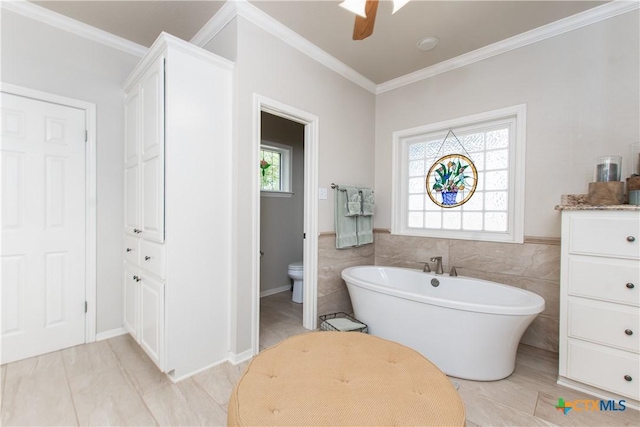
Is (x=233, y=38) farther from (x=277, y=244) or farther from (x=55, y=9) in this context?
(x=277, y=244)

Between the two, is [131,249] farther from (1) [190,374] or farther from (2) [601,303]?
(2) [601,303]

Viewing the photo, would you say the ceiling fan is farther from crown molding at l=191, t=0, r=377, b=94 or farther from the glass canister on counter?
the glass canister on counter

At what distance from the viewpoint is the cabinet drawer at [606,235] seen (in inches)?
64.0

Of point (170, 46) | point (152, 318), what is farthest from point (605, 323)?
point (170, 46)

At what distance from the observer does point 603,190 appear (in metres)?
1.85

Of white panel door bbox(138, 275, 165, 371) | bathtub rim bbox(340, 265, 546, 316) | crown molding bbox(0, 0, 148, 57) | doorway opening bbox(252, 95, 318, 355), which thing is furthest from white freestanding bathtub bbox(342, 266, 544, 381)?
crown molding bbox(0, 0, 148, 57)

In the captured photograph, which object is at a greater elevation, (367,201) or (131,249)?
(367,201)

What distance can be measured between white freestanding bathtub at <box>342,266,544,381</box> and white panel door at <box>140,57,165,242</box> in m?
1.61

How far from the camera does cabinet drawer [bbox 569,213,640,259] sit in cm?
162

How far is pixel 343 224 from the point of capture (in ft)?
9.58

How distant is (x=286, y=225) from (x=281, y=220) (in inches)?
4.6

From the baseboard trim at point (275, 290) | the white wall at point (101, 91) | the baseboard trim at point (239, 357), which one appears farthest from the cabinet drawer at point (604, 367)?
the white wall at point (101, 91)

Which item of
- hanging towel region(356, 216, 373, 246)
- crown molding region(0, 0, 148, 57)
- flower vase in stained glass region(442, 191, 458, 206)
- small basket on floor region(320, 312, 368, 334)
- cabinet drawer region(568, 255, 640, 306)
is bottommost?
small basket on floor region(320, 312, 368, 334)

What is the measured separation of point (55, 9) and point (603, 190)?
4152mm
